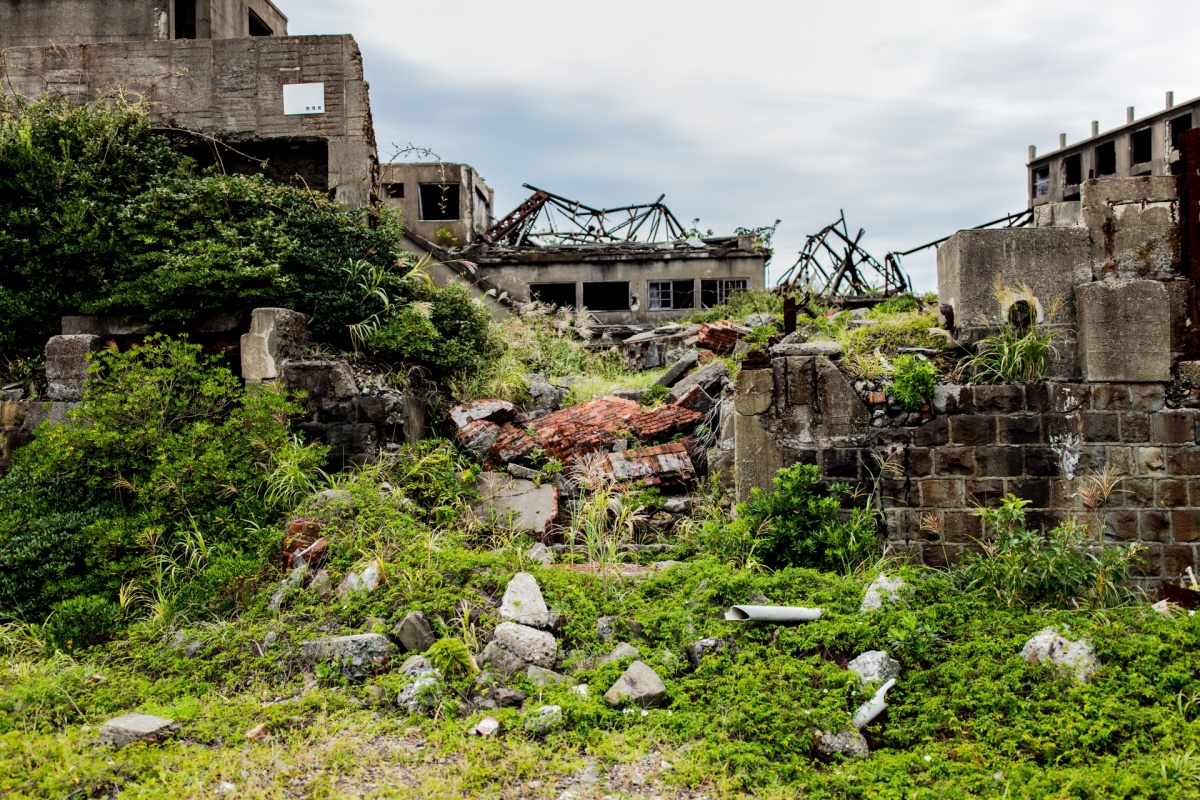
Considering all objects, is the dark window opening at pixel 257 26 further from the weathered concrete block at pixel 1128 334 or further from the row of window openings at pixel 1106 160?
the row of window openings at pixel 1106 160

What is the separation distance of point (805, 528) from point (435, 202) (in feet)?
64.1

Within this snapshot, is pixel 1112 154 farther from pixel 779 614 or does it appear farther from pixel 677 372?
pixel 779 614

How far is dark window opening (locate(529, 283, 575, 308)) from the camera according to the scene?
72.1 ft

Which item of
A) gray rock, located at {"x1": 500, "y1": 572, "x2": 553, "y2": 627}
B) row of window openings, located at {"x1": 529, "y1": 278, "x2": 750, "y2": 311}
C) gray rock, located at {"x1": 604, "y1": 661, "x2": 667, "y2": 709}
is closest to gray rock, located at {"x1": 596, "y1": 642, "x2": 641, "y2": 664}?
gray rock, located at {"x1": 604, "y1": 661, "x2": 667, "y2": 709}

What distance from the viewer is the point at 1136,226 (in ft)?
24.1

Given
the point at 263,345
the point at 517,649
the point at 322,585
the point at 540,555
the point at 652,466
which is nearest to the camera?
the point at 517,649

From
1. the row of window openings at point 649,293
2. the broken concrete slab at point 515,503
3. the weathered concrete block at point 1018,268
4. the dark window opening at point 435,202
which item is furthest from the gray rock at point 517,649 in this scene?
the dark window opening at point 435,202

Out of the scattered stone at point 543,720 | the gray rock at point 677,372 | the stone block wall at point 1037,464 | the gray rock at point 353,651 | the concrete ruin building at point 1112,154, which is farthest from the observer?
the concrete ruin building at point 1112,154

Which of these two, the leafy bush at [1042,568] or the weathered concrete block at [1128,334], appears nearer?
the leafy bush at [1042,568]

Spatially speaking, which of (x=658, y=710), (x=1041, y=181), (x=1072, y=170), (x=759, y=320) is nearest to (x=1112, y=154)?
(x=1072, y=170)

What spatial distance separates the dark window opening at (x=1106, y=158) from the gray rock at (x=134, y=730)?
35.5m

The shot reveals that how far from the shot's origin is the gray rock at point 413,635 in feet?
19.9

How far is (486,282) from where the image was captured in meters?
21.8

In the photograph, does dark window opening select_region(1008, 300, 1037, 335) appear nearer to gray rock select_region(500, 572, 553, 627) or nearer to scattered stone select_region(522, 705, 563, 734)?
gray rock select_region(500, 572, 553, 627)
